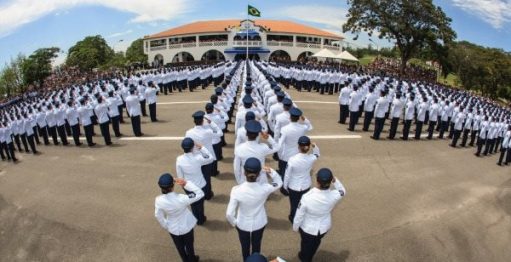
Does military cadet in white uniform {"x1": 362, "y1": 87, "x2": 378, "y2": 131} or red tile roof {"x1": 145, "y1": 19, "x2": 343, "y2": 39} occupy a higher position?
red tile roof {"x1": 145, "y1": 19, "x2": 343, "y2": 39}

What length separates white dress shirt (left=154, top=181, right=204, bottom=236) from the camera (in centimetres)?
477

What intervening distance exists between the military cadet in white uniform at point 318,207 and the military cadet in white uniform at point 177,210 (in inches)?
55.6

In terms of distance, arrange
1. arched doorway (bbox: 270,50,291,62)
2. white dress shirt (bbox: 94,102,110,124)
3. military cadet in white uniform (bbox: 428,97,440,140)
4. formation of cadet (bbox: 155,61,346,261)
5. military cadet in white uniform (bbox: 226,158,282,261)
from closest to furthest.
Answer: military cadet in white uniform (bbox: 226,158,282,261)
formation of cadet (bbox: 155,61,346,261)
white dress shirt (bbox: 94,102,110,124)
military cadet in white uniform (bbox: 428,97,440,140)
arched doorway (bbox: 270,50,291,62)

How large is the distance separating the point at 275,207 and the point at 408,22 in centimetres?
3473

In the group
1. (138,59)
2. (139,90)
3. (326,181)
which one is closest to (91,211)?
(326,181)

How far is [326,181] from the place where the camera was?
4551 mm

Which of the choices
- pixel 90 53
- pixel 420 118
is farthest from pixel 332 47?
pixel 420 118

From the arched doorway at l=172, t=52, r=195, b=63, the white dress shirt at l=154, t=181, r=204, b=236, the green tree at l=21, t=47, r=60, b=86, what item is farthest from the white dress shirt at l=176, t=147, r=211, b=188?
the arched doorway at l=172, t=52, r=195, b=63

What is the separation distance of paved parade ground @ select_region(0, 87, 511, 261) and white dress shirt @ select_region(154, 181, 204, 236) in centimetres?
112

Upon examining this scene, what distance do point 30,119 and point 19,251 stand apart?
859 centimetres

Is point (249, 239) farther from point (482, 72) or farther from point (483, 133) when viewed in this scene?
point (482, 72)

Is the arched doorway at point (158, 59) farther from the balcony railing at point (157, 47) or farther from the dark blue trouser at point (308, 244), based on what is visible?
the dark blue trouser at point (308, 244)

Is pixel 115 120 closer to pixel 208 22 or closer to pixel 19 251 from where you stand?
pixel 19 251

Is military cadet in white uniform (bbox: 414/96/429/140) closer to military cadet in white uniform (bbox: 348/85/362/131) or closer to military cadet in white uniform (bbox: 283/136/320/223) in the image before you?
military cadet in white uniform (bbox: 348/85/362/131)
